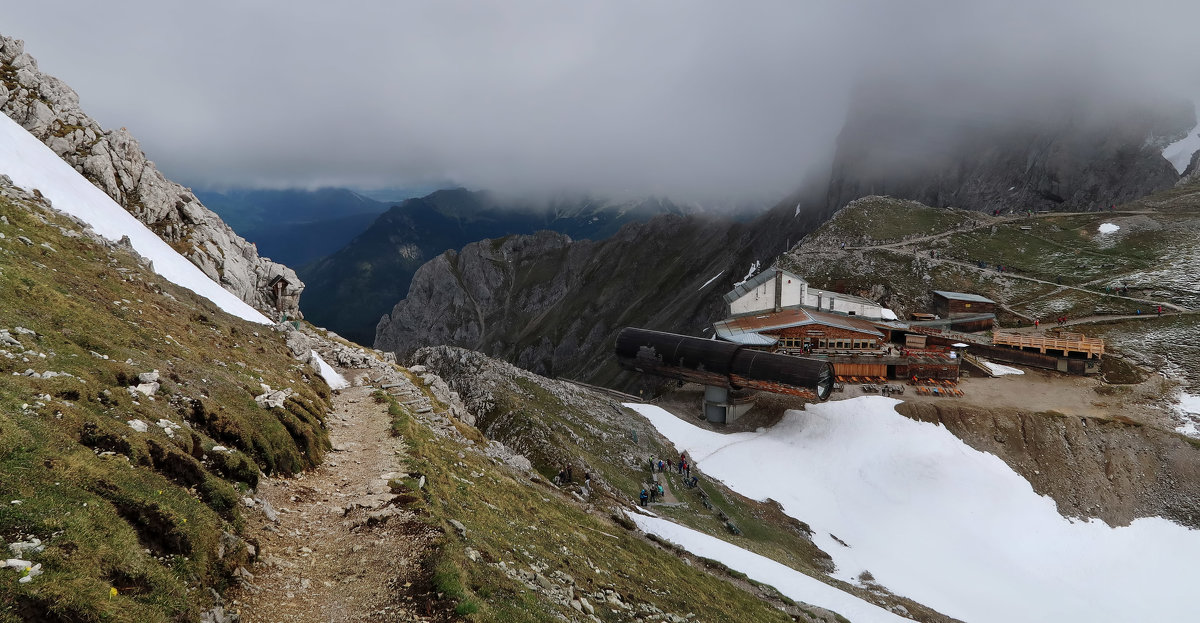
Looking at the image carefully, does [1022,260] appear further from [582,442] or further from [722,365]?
[582,442]

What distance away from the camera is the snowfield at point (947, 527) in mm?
38812

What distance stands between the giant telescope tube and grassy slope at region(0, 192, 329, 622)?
49072 millimetres

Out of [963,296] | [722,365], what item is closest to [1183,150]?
[963,296]

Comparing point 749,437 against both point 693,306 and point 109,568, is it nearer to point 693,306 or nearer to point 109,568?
point 109,568

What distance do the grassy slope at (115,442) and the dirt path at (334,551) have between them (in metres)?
0.83

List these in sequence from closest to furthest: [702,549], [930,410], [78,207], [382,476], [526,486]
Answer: [382,476]
[526,486]
[702,549]
[78,207]
[930,410]

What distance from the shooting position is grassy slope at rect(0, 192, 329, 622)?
763 cm

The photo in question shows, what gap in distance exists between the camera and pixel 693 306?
191375 millimetres

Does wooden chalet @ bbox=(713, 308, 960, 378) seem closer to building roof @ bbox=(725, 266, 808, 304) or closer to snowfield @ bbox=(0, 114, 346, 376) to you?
building roof @ bbox=(725, 266, 808, 304)

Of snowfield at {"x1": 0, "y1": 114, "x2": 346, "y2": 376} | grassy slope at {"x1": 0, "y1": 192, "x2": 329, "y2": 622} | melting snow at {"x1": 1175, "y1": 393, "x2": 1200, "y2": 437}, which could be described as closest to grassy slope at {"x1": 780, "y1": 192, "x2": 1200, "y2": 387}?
melting snow at {"x1": 1175, "y1": 393, "x2": 1200, "y2": 437}

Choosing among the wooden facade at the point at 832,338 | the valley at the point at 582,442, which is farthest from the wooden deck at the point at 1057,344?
the wooden facade at the point at 832,338

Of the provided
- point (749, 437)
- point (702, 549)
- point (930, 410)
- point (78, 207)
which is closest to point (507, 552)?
point (702, 549)

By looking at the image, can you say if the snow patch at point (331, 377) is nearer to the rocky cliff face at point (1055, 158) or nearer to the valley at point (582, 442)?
the valley at point (582, 442)

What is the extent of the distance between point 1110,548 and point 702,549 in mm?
Result: 39199
